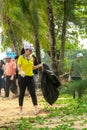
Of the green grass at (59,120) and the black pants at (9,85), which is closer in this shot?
the green grass at (59,120)

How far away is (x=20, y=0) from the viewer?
61.1 feet

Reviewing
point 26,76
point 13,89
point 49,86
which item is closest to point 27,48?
point 26,76

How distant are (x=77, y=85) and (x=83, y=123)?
338 cm

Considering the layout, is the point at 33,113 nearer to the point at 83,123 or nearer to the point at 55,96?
the point at 55,96

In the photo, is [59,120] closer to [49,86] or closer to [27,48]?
[49,86]

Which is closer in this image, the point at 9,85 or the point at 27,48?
the point at 27,48

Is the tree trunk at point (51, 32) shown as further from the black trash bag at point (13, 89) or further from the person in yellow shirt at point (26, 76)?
the person in yellow shirt at point (26, 76)

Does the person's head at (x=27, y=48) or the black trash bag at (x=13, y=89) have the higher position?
the person's head at (x=27, y=48)

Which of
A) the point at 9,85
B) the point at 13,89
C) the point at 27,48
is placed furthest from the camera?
the point at 13,89

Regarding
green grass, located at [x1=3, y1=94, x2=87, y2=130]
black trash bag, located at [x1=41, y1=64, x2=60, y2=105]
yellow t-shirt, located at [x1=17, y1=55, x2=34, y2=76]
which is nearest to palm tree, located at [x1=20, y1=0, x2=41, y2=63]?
black trash bag, located at [x1=41, y1=64, x2=60, y2=105]

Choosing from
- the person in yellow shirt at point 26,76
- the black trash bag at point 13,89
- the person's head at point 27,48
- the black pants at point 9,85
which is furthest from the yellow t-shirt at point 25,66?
the black trash bag at point 13,89

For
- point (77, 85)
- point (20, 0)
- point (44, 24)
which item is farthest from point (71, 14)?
point (77, 85)

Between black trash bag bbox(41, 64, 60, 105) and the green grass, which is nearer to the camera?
the green grass

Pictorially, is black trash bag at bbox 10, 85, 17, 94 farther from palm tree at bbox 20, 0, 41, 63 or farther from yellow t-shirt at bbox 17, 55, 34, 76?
yellow t-shirt at bbox 17, 55, 34, 76
